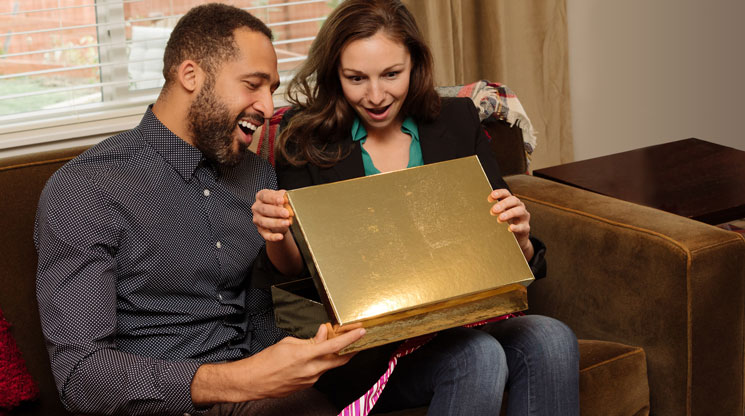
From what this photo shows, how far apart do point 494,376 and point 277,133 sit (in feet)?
2.41

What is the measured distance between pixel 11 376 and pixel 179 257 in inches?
15.4

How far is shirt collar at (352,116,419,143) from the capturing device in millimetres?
1668

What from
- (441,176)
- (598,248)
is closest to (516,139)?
(598,248)

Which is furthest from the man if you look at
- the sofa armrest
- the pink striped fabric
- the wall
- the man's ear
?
the wall

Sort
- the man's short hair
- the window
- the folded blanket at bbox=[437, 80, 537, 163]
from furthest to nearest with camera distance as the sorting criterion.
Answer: the window, the folded blanket at bbox=[437, 80, 537, 163], the man's short hair

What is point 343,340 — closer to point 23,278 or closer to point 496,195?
point 496,195

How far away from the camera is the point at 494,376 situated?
1265 mm

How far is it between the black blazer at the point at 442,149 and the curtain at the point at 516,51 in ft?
2.48

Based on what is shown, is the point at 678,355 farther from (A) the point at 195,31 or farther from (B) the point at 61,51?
(B) the point at 61,51

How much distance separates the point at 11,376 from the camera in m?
1.40

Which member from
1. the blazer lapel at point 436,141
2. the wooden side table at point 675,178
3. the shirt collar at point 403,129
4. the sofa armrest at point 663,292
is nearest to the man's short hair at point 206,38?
the shirt collar at point 403,129

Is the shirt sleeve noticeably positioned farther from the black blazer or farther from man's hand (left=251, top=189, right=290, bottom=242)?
the black blazer

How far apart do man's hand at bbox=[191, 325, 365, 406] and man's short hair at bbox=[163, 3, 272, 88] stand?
53 cm

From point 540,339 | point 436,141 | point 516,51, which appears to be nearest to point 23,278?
point 436,141
